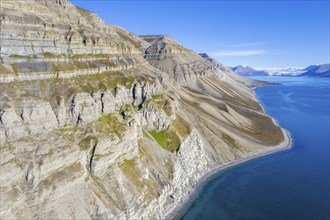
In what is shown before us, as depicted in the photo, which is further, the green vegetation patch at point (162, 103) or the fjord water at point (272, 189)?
the green vegetation patch at point (162, 103)

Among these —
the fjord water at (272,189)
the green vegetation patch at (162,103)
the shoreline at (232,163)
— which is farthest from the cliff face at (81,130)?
the fjord water at (272,189)

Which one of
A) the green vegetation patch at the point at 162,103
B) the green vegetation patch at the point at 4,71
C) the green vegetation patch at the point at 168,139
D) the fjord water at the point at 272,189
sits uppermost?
the green vegetation patch at the point at 4,71

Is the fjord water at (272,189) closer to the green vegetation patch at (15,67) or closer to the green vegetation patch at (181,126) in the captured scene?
the green vegetation patch at (181,126)

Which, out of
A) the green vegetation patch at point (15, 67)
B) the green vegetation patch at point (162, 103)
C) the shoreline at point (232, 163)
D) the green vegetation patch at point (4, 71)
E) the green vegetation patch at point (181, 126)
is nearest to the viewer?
the green vegetation patch at point (4, 71)

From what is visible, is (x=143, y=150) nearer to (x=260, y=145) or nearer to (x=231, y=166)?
(x=231, y=166)

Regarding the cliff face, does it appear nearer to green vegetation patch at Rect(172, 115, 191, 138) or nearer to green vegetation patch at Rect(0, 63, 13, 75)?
green vegetation patch at Rect(0, 63, 13, 75)

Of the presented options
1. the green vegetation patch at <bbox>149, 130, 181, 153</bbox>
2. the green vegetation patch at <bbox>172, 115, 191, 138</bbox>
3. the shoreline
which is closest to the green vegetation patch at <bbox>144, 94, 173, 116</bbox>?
the green vegetation patch at <bbox>172, 115, 191, 138</bbox>
